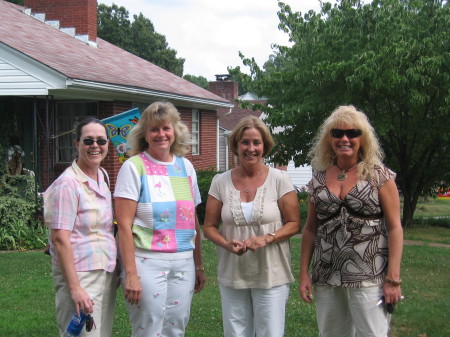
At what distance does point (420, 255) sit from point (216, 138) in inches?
433

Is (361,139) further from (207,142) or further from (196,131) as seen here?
(207,142)

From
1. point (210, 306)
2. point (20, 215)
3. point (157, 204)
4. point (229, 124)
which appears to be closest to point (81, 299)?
point (157, 204)

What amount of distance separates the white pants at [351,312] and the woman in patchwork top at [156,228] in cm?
86

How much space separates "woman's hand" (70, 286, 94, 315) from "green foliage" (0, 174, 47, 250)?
25.5ft

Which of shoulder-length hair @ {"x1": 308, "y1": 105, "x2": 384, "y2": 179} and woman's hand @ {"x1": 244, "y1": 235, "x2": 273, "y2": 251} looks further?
woman's hand @ {"x1": 244, "y1": 235, "x2": 273, "y2": 251}

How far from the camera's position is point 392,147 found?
560 inches

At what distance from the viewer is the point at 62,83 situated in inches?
443

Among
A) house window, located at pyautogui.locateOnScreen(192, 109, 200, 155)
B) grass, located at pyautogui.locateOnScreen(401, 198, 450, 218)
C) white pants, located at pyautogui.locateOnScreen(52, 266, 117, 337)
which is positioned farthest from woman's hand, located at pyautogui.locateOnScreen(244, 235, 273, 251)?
grass, located at pyautogui.locateOnScreen(401, 198, 450, 218)

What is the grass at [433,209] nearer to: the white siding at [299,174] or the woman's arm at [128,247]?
the white siding at [299,174]

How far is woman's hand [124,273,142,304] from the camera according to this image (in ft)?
11.8

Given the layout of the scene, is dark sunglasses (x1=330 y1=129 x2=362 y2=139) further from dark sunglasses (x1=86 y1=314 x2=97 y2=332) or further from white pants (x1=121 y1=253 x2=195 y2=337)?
dark sunglasses (x1=86 y1=314 x2=97 y2=332)

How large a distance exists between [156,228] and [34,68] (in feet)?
28.6

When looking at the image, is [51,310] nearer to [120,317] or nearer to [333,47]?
[120,317]

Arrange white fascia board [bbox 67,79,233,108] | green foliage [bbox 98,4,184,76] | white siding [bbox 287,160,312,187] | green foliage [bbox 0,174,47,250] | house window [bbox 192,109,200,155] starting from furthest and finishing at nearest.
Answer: green foliage [bbox 98,4,184,76]
white siding [bbox 287,160,312,187]
house window [bbox 192,109,200,155]
white fascia board [bbox 67,79,233,108]
green foliage [bbox 0,174,47,250]
